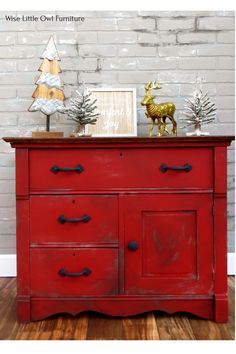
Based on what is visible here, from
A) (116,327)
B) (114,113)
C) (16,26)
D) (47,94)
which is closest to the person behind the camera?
(116,327)

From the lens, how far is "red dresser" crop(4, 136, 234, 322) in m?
1.73

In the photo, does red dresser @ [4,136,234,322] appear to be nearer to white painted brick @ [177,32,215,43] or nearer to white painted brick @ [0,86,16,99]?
white painted brick @ [0,86,16,99]

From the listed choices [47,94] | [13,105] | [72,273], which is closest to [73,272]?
[72,273]

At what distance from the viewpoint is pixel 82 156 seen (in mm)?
1734

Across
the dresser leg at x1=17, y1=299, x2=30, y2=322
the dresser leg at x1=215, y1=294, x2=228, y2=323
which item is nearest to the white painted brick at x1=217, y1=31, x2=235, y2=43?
the dresser leg at x1=215, y1=294, x2=228, y2=323

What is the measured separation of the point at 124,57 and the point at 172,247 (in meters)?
1.18

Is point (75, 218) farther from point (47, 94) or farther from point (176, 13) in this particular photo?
point (176, 13)

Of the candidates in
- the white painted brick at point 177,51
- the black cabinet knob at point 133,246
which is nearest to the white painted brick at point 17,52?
the white painted brick at point 177,51

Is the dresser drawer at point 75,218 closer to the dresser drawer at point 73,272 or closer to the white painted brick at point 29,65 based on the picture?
the dresser drawer at point 73,272

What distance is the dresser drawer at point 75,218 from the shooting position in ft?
5.68

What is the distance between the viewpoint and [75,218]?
173 centimetres

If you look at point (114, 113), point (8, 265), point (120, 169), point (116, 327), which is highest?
point (114, 113)

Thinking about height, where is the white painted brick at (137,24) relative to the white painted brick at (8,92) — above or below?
above

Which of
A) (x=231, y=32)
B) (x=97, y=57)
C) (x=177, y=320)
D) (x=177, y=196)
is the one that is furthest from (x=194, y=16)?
(x=177, y=320)
